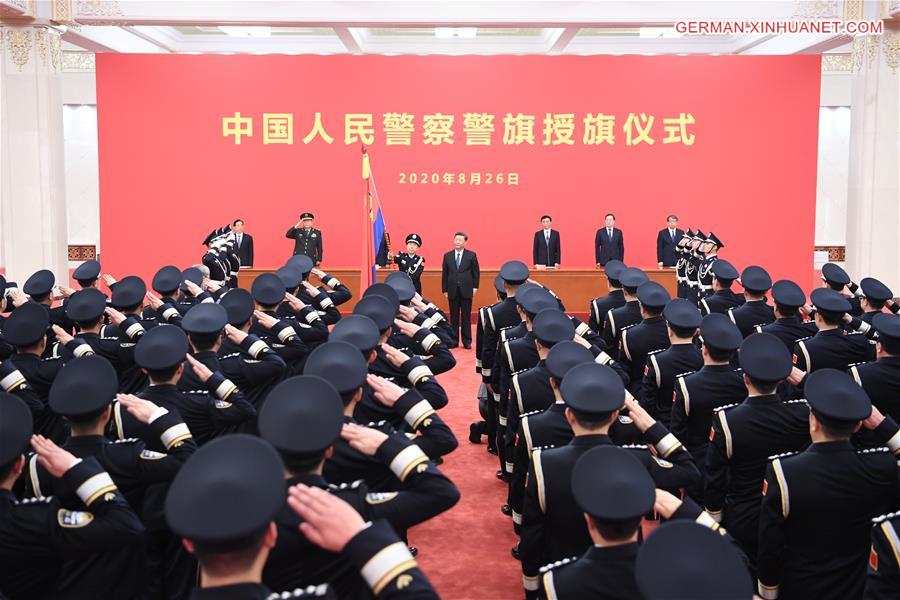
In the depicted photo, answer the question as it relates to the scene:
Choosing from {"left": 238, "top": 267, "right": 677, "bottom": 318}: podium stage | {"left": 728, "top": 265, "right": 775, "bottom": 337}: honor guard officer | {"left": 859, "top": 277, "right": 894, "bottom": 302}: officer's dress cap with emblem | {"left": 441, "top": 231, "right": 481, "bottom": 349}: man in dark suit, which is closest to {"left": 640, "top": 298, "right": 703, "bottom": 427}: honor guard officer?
{"left": 728, "top": 265, "right": 775, "bottom": 337}: honor guard officer

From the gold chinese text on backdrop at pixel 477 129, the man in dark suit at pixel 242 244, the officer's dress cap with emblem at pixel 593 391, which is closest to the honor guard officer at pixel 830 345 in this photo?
the officer's dress cap with emblem at pixel 593 391

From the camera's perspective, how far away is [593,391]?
7.56ft

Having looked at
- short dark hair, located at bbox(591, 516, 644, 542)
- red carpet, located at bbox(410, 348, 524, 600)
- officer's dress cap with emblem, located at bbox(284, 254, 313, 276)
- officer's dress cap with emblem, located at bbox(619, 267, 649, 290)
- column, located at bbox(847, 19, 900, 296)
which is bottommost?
red carpet, located at bbox(410, 348, 524, 600)

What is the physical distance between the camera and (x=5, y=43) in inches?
404

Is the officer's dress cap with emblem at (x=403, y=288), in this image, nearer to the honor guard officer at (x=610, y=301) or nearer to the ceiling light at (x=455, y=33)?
the honor guard officer at (x=610, y=301)

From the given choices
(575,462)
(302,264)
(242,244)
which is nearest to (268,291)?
(302,264)

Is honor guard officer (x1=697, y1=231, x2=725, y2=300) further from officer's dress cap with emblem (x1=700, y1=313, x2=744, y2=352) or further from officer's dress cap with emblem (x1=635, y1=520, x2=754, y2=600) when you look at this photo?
officer's dress cap with emblem (x1=635, y1=520, x2=754, y2=600)

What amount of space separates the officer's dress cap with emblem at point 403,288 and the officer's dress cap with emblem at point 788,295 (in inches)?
80.8

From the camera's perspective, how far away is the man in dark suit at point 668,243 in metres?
11.1

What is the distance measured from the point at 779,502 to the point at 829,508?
143 millimetres

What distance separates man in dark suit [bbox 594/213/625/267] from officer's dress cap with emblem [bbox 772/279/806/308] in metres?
6.32

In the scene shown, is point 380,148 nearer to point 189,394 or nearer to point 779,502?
point 189,394

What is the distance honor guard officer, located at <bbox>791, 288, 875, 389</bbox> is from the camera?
13.8 feet

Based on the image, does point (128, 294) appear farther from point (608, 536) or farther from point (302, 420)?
point (608, 536)
